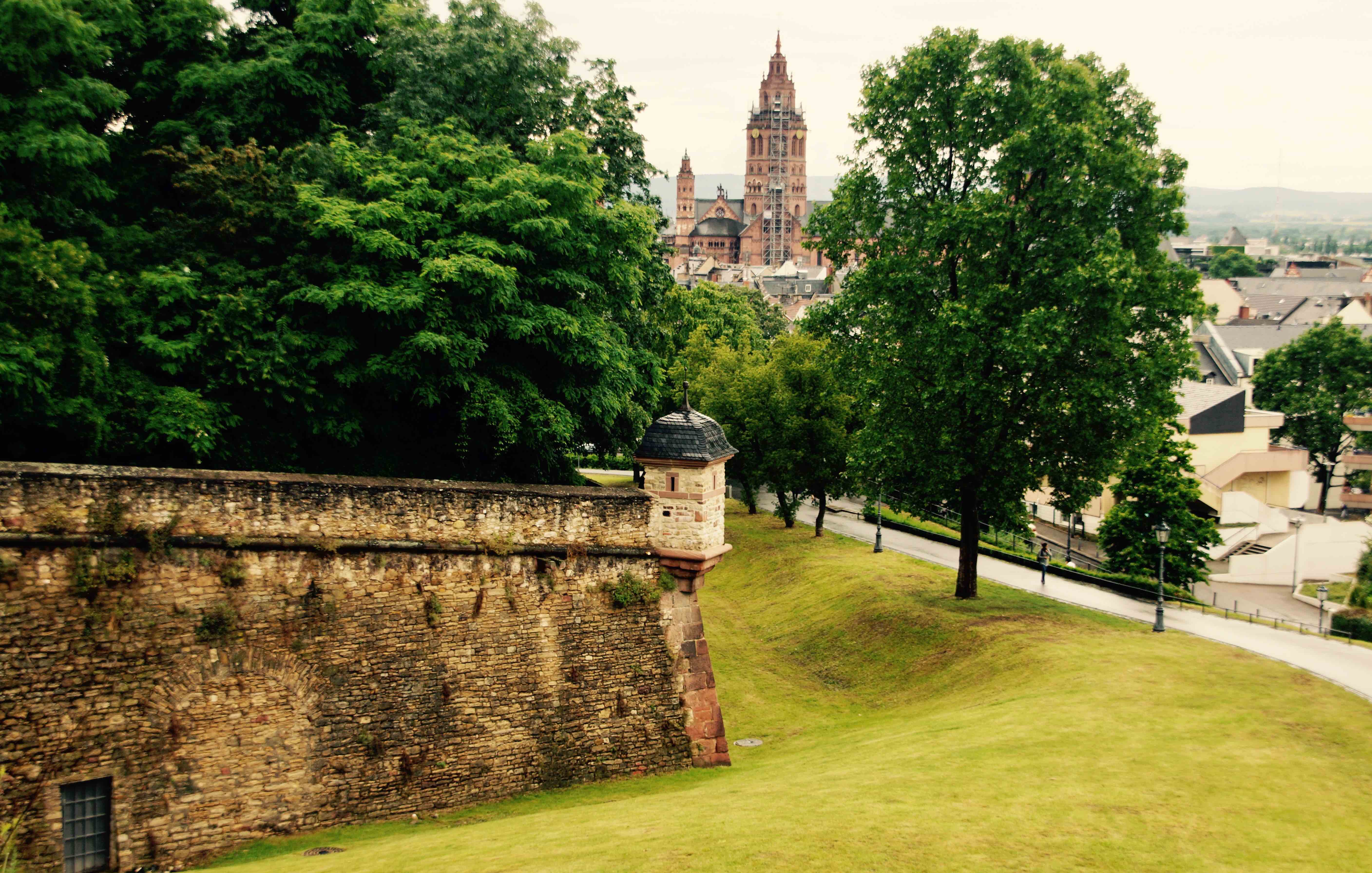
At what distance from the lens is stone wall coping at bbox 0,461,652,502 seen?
1423cm

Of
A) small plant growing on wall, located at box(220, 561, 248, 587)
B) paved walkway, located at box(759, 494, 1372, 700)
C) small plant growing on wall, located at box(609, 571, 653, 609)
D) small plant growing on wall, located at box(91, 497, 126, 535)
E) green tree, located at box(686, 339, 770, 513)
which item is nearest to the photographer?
small plant growing on wall, located at box(91, 497, 126, 535)

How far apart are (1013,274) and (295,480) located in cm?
1855

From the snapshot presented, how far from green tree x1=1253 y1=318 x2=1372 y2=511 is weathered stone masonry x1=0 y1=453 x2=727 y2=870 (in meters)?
55.5

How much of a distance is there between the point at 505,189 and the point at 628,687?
11.7m

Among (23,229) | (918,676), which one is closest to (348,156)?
(23,229)

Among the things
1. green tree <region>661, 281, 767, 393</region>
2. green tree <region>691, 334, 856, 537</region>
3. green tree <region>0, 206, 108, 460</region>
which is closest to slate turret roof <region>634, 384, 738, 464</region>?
green tree <region>0, 206, 108, 460</region>

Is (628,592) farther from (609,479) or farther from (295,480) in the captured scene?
(609,479)

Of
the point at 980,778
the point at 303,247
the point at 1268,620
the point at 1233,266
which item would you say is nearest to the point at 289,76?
the point at 303,247

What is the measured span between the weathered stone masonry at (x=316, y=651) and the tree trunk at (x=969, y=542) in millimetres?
11850

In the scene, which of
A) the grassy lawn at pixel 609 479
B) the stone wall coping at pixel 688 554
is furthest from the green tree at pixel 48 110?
the grassy lawn at pixel 609 479

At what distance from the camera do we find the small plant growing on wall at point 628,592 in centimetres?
1861

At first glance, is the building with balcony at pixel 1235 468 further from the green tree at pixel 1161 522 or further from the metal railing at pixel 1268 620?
the metal railing at pixel 1268 620

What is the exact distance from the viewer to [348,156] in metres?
23.8

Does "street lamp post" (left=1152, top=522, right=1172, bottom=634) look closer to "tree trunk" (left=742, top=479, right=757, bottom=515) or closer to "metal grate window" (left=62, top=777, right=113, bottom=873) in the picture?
"tree trunk" (left=742, top=479, right=757, bottom=515)
